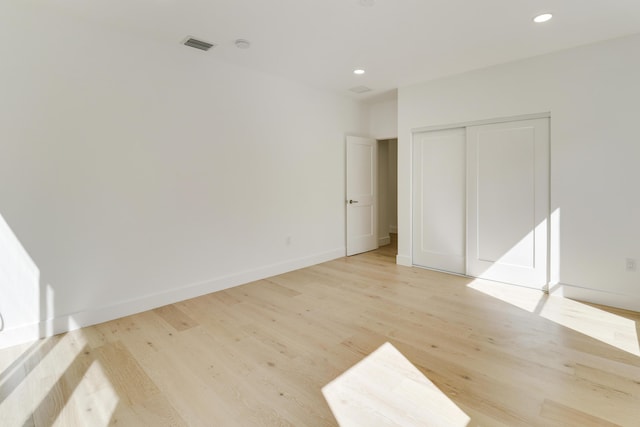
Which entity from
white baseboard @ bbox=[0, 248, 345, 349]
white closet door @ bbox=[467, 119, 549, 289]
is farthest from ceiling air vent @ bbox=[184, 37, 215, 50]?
white closet door @ bbox=[467, 119, 549, 289]

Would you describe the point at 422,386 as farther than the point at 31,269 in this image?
No

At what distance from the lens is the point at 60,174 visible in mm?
2848

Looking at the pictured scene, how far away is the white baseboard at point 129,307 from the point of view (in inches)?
106

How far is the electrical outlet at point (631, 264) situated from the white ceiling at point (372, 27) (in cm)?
228

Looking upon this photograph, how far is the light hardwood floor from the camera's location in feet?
6.08

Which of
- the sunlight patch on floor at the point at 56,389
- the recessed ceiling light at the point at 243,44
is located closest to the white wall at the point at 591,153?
the recessed ceiling light at the point at 243,44

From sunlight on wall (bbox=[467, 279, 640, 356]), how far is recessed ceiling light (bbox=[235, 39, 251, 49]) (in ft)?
12.7

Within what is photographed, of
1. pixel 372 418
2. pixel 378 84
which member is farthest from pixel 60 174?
pixel 378 84

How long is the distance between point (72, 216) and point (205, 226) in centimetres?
128

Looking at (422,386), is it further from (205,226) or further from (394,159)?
(394,159)

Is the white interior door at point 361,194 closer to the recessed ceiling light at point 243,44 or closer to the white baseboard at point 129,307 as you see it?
the white baseboard at point 129,307

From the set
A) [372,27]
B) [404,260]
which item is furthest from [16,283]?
[404,260]

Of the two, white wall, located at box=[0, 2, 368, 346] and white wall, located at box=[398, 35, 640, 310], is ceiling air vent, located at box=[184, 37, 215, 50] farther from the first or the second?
white wall, located at box=[398, 35, 640, 310]

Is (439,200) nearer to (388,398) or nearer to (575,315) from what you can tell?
(575,315)
